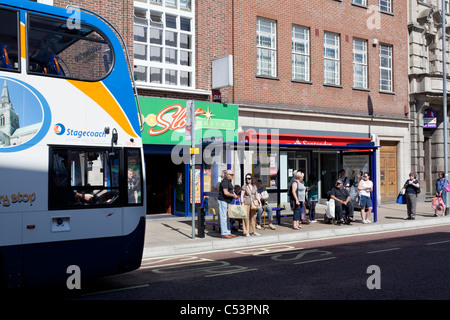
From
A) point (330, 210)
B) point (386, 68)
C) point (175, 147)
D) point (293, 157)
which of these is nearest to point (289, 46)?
point (293, 157)

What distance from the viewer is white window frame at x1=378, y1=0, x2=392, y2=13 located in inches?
940

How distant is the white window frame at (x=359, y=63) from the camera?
74.6ft

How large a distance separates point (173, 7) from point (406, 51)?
1361 cm

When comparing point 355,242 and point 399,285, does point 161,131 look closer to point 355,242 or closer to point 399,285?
point 355,242

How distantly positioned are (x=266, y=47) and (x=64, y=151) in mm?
14490

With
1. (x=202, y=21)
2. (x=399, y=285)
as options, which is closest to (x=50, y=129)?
(x=399, y=285)

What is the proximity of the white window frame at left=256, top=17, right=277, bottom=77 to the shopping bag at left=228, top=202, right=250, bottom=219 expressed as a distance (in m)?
8.21

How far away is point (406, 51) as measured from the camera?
81.1ft

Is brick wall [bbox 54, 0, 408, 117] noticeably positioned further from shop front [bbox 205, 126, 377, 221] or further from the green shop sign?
shop front [bbox 205, 126, 377, 221]

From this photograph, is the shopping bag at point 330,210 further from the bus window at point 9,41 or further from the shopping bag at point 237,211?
the bus window at point 9,41

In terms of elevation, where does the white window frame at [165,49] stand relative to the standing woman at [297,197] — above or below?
above

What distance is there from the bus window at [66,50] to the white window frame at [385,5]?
20.3 meters

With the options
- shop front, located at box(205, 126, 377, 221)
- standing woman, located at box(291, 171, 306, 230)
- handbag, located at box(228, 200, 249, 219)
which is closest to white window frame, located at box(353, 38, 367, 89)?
shop front, located at box(205, 126, 377, 221)

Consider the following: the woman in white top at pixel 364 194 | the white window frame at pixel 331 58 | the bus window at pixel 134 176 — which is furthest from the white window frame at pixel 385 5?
the bus window at pixel 134 176
